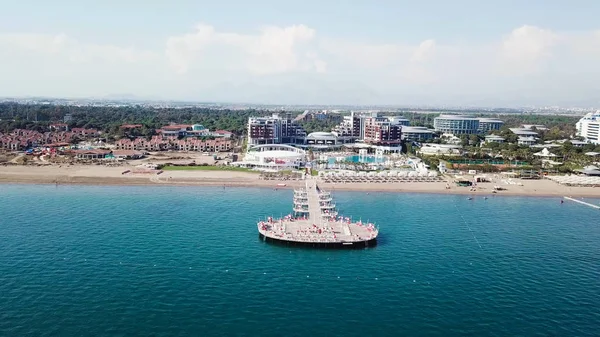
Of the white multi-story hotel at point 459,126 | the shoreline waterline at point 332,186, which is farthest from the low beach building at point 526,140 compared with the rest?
the shoreline waterline at point 332,186

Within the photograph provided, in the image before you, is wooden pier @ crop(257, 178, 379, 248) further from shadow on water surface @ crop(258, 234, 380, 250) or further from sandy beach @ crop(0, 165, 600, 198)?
sandy beach @ crop(0, 165, 600, 198)

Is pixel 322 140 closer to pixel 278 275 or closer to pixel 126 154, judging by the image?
pixel 126 154

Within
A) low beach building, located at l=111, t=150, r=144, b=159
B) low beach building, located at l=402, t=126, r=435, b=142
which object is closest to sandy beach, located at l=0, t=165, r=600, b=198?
low beach building, located at l=111, t=150, r=144, b=159

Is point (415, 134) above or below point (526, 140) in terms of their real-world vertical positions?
above

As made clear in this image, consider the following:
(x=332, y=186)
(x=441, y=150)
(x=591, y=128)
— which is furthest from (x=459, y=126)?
(x=332, y=186)

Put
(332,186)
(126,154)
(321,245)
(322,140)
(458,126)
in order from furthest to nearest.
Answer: (458,126), (322,140), (126,154), (332,186), (321,245)

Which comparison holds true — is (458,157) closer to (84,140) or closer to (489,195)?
(489,195)

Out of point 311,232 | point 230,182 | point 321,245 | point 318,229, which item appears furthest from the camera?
point 230,182
